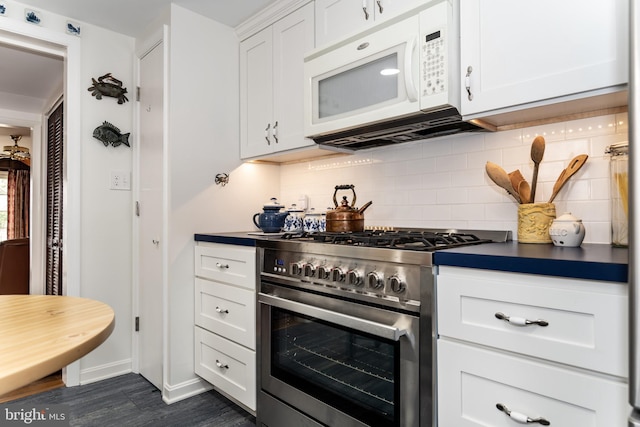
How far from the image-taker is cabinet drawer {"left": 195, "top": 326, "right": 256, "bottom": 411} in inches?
75.1

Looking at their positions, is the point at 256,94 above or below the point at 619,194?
above

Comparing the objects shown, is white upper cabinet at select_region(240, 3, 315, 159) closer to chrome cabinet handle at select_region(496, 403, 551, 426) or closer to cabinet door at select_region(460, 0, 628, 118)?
cabinet door at select_region(460, 0, 628, 118)

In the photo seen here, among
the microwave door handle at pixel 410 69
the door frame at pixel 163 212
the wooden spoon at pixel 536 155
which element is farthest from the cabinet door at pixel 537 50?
the door frame at pixel 163 212

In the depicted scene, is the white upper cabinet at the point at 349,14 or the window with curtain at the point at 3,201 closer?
the white upper cabinet at the point at 349,14

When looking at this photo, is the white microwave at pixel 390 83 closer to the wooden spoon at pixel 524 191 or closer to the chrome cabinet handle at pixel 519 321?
the wooden spoon at pixel 524 191

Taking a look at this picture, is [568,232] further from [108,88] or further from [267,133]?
[108,88]

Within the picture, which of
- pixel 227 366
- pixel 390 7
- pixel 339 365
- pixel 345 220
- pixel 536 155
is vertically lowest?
pixel 227 366

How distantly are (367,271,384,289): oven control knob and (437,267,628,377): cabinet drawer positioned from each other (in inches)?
8.4

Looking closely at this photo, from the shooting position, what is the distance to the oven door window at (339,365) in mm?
1329

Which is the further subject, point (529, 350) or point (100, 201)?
point (100, 201)

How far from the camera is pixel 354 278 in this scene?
1.41 metres

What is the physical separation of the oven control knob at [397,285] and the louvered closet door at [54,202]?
10.2 ft

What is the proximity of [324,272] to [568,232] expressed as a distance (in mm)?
901

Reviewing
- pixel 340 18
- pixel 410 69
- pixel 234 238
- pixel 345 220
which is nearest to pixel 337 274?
pixel 345 220
